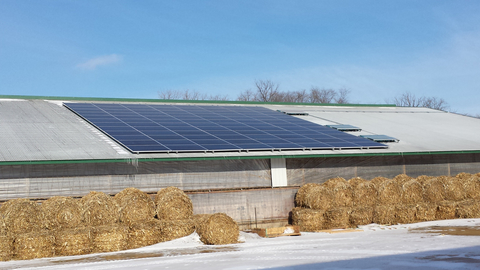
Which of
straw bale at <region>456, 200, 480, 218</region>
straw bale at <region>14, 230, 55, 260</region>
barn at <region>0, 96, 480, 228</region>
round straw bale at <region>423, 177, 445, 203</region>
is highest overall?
barn at <region>0, 96, 480, 228</region>

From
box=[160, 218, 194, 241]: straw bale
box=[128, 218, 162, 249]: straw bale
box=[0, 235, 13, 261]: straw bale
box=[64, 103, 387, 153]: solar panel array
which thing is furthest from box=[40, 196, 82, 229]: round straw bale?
box=[64, 103, 387, 153]: solar panel array

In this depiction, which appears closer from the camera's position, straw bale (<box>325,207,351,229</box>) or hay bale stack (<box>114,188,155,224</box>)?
hay bale stack (<box>114,188,155,224</box>)

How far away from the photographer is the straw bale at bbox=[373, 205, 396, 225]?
21.8m

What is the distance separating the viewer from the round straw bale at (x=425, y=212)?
22203 millimetres

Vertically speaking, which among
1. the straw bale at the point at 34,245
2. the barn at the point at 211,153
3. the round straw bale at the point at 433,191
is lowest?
the straw bale at the point at 34,245

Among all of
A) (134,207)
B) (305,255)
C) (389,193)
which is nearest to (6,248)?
(134,207)

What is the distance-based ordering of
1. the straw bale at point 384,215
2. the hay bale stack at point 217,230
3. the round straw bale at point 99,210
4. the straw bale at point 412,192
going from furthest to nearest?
the straw bale at point 412,192 < the straw bale at point 384,215 < the hay bale stack at point 217,230 < the round straw bale at point 99,210

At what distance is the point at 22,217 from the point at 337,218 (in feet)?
39.2

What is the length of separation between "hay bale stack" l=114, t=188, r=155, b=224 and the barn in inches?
95.7

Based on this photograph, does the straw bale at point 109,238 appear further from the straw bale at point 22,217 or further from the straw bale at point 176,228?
the straw bale at point 22,217

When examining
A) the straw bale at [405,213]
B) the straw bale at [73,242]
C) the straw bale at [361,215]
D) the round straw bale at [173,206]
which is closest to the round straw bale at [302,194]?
the straw bale at [361,215]

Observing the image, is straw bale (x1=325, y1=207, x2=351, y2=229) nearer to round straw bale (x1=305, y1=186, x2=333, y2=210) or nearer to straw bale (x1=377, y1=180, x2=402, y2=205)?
round straw bale (x1=305, y1=186, x2=333, y2=210)

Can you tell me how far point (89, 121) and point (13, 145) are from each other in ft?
17.7

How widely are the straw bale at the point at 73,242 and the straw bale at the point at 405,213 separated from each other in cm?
1271
